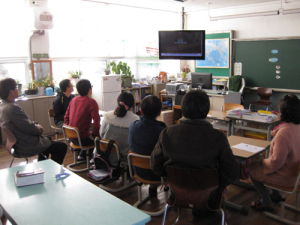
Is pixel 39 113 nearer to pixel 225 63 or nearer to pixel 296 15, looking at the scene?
pixel 225 63

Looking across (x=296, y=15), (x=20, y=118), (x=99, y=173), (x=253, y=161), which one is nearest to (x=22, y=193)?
(x=99, y=173)

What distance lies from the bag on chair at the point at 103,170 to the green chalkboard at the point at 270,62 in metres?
5.60

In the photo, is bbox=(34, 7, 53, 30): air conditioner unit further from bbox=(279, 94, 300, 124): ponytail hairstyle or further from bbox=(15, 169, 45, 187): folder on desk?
bbox=(279, 94, 300, 124): ponytail hairstyle

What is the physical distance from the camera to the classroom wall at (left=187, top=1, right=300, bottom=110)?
698cm

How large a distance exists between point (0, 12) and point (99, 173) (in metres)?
4.46

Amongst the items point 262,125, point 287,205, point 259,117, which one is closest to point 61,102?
point 259,117

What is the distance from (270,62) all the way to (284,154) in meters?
5.44

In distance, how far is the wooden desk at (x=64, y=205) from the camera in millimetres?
1531

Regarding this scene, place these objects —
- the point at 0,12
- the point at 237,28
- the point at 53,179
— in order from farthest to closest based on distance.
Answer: the point at 237,28 → the point at 0,12 → the point at 53,179

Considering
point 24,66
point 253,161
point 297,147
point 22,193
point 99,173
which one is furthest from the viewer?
point 24,66

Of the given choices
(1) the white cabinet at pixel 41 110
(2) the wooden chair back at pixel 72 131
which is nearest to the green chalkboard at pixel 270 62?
(1) the white cabinet at pixel 41 110

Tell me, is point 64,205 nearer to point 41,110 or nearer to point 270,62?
point 41,110

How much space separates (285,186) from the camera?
2.66m

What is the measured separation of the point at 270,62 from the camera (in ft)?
24.2
